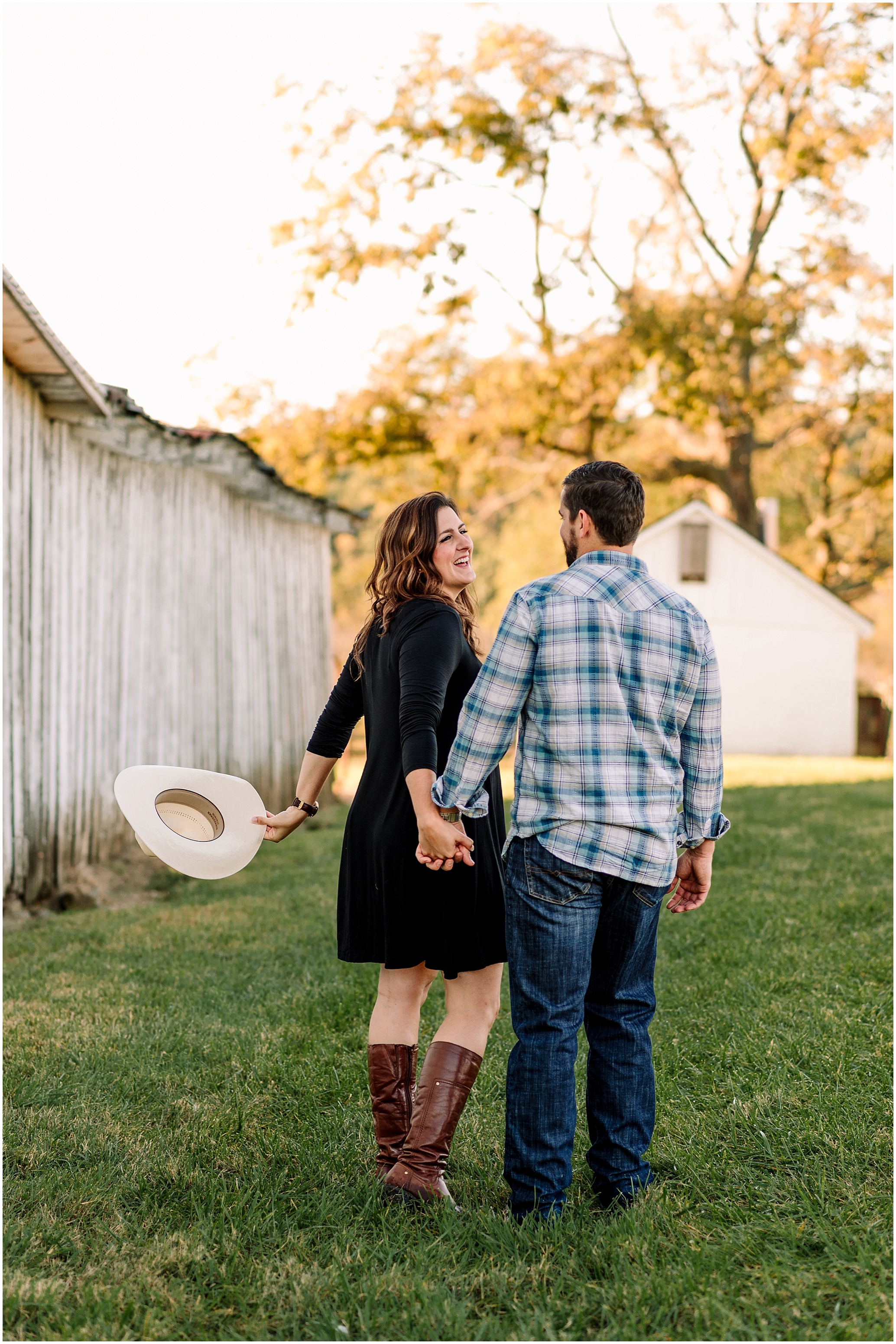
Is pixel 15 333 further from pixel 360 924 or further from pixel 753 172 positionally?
pixel 753 172

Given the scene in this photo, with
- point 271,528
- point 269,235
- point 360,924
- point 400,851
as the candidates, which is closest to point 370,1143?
point 360,924

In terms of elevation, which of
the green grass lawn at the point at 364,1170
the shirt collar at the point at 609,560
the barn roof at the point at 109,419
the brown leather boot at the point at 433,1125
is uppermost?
the barn roof at the point at 109,419

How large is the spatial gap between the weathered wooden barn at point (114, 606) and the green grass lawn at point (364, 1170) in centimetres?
165

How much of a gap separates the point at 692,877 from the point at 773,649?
25366 millimetres

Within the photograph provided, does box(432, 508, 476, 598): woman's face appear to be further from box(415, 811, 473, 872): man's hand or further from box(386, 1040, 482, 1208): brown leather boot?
box(386, 1040, 482, 1208): brown leather boot

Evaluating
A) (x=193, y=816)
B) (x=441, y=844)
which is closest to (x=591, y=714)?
(x=441, y=844)

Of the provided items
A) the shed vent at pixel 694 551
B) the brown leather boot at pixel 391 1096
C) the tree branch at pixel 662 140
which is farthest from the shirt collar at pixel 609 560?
the shed vent at pixel 694 551

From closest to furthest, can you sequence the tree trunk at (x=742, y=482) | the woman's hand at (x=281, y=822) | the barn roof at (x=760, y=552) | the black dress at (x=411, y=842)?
1. the black dress at (x=411, y=842)
2. the woman's hand at (x=281, y=822)
3. the tree trunk at (x=742, y=482)
4. the barn roof at (x=760, y=552)

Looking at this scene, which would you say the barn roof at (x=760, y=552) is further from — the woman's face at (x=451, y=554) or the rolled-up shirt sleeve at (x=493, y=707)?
the rolled-up shirt sleeve at (x=493, y=707)

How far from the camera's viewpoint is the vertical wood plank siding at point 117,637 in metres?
7.13

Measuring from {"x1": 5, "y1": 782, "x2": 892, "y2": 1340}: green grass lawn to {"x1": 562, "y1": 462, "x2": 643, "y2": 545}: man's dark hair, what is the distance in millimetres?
1755

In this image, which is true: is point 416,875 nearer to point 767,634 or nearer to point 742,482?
point 742,482

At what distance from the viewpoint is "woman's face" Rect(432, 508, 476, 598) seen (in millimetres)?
3309

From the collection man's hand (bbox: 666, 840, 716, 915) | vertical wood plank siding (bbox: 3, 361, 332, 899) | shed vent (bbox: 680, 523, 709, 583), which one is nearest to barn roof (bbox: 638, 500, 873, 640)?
shed vent (bbox: 680, 523, 709, 583)
